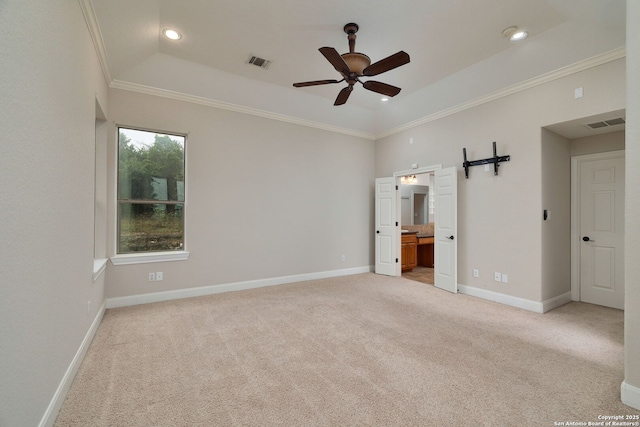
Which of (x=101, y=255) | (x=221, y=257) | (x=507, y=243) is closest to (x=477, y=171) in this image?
(x=507, y=243)

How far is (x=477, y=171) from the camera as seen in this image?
172 inches

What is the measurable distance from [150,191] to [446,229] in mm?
4776

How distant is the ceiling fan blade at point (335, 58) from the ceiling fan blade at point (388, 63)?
217mm

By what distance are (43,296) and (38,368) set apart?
1.28 feet

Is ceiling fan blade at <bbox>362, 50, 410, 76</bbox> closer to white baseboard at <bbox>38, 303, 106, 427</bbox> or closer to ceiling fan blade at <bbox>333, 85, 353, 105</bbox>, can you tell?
ceiling fan blade at <bbox>333, 85, 353, 105</bbox>

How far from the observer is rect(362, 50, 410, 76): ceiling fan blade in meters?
2.56

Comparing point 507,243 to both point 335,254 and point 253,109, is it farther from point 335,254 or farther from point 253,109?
point 253,109

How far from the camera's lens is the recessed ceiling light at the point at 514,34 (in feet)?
9.97

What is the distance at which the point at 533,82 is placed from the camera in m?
3.68

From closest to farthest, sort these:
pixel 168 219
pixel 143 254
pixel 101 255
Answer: pixel 101 255 → pixel 143 254 → pixel 168 219

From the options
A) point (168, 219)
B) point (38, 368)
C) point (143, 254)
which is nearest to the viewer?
point (38, 368)

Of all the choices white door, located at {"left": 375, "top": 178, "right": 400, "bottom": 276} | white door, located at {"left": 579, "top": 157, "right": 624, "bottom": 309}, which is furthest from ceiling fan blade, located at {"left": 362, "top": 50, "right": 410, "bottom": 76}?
white door, located at {"left": 579, "top": 157, "right": 624, "bottom": 309}

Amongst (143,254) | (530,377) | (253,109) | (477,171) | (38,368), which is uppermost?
(253,109)

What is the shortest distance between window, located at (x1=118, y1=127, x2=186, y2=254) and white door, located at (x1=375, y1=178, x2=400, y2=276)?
Answer: 12.6ft
